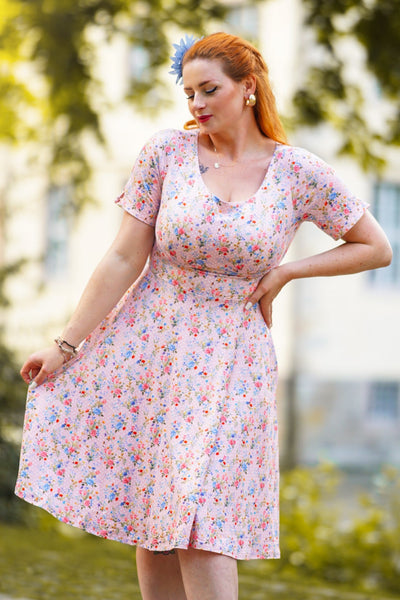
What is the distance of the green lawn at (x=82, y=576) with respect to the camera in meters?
5.11

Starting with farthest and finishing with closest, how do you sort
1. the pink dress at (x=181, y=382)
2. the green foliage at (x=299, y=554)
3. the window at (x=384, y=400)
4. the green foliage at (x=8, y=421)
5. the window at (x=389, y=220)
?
the window at (x=384, y=400), the window at (x=389, y=220), the green foliage at (x=8, y=421), the green foliage at (x=299, y=554), the pink dress at (x=181, y=382)

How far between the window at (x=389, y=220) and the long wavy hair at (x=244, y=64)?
42.2 feet

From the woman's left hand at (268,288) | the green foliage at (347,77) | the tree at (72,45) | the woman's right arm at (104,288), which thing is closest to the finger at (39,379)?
the woman's right arm at (104,288)

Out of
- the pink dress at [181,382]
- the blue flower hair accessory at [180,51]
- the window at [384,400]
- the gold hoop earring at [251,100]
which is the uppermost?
the blue flower hair accessory at [180,51]

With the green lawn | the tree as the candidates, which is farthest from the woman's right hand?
the tree

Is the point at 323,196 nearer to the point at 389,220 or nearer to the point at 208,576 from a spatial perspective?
the point at 208,576

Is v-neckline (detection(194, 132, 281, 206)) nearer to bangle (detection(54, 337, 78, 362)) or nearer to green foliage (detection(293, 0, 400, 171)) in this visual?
bangle (detection(54, 337, 78, 362))

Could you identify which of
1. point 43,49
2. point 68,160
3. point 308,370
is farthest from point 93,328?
point 308,370

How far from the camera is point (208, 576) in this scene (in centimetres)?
288

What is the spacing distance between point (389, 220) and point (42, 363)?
13.6m

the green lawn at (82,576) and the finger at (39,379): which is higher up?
the finger at (39,379)

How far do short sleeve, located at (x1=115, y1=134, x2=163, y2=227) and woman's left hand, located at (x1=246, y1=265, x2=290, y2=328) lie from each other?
0.39m

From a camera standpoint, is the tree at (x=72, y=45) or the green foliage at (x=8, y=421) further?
the green foliage at (x=8, y=421)

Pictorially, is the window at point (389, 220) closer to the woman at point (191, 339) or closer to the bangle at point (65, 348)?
the woman at point (191, 339)
